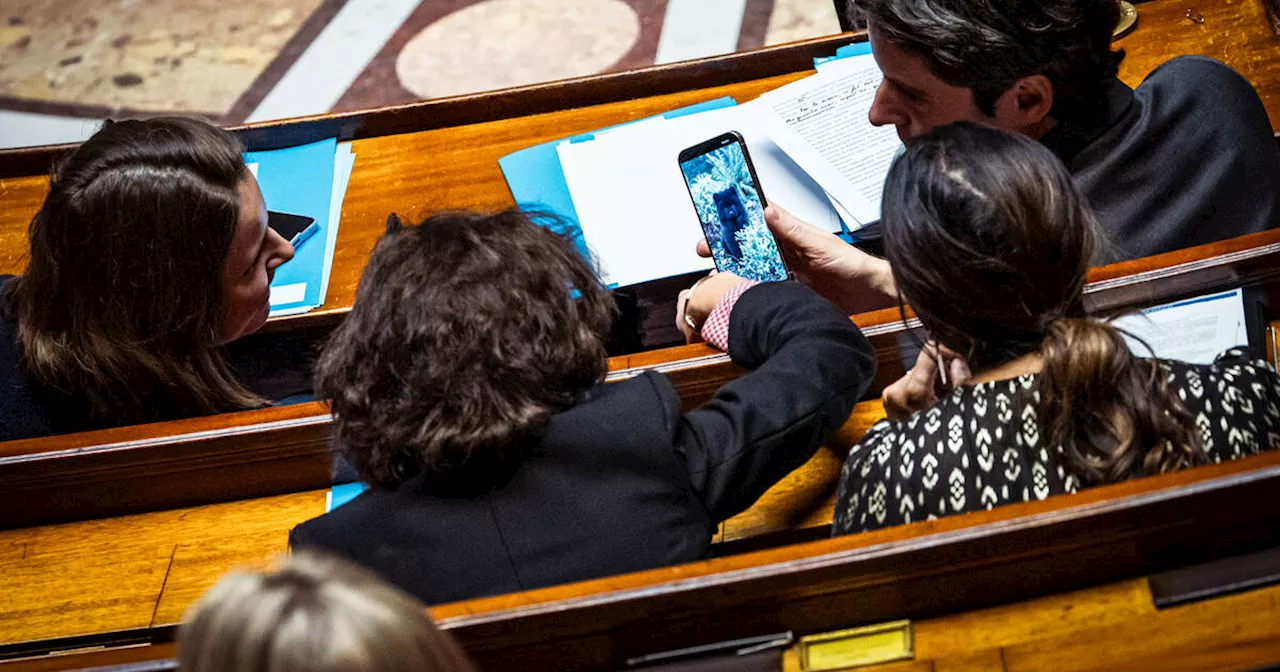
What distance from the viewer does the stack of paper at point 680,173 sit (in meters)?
1.73

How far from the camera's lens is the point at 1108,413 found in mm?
1074

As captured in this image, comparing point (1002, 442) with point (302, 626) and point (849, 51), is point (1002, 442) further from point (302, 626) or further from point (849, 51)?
point (849, 51)

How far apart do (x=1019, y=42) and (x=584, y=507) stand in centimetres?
90

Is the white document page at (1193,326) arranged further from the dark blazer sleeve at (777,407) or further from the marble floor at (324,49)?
the marble floor at (324,49)

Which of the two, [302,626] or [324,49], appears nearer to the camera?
[302,626]

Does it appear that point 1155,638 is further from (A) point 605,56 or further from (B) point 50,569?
(A) point 605,56

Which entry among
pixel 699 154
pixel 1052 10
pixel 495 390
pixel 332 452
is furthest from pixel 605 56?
pixel 495 390

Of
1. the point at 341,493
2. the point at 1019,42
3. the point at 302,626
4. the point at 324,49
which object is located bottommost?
the point at 324,49

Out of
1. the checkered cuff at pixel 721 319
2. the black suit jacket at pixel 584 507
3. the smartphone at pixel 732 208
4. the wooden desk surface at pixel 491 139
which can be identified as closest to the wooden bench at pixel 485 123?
the wooden desk surface at pixel 491 139

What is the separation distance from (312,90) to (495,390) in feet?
7.48

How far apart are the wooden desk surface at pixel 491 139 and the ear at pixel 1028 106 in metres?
0.37

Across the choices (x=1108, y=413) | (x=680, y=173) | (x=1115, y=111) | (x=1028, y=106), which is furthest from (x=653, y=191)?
(x=1108, y=413)

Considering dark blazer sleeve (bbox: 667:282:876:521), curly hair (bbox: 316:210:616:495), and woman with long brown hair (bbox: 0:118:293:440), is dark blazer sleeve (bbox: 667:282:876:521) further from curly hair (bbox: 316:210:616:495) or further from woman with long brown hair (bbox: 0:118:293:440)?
woman with long brown hair (bbox: 0:118:293:440)

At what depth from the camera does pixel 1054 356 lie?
42.2 inches
